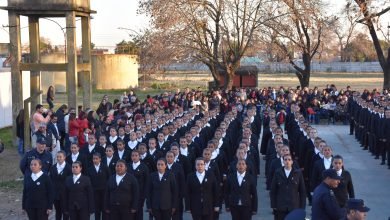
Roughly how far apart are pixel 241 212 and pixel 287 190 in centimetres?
88

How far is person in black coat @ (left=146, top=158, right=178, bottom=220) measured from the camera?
32.7ft

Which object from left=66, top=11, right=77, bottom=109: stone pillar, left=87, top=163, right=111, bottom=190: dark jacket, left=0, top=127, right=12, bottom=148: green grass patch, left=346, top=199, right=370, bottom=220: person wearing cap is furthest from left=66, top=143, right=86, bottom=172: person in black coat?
left=0, top=127, right=12, bottom=148: green grass patch

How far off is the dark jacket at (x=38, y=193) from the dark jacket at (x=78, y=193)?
295mm

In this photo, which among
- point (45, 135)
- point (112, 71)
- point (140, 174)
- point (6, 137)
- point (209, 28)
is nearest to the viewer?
point (140, 174)

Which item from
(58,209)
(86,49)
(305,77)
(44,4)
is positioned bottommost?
(58,209)

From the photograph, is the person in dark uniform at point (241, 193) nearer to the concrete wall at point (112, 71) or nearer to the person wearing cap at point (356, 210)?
the person wearing cap at point (356, 210)

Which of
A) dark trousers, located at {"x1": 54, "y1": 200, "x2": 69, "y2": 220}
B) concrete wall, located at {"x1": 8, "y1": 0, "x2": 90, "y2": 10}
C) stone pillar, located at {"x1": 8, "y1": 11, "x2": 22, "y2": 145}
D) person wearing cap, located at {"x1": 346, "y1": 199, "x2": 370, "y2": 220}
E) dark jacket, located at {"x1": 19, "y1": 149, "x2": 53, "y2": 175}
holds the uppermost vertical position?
concrete wall, located at {"x1": 8, "y1": 0, "x2": 90, "y2": 10}

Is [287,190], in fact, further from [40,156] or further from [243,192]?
[40,156]

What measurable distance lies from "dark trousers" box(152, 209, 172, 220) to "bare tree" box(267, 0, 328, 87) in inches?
960

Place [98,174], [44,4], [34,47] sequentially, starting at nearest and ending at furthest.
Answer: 1. [98,174]
2. [44,4]
3. [34,47]

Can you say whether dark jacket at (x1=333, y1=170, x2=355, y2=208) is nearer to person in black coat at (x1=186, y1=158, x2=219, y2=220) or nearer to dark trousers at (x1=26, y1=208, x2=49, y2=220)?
person in black coat at (x1=186, y1=158, x2=219, y2=220)

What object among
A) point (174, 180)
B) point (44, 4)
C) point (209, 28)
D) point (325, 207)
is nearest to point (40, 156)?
point (174, 180)

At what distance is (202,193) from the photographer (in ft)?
33.1

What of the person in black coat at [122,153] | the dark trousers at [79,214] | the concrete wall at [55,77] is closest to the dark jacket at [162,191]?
the dark trousers at [79,214]
